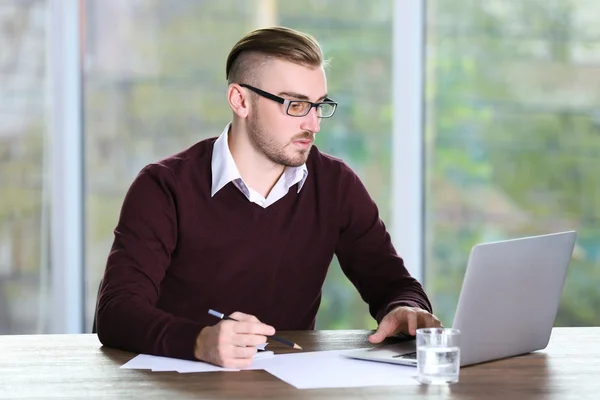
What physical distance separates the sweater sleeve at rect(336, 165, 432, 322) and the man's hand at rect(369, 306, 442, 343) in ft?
0.99

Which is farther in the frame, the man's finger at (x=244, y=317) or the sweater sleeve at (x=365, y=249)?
the sweater sleeve at (x=365, y=249)

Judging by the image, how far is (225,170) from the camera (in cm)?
223

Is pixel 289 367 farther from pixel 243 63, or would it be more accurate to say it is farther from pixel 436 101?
pixel 436 101

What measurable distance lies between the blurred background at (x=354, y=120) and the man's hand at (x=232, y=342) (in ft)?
7.56

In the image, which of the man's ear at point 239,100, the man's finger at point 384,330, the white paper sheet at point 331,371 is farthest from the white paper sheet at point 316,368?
the man's ear at point 239,100

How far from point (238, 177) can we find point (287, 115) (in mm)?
191

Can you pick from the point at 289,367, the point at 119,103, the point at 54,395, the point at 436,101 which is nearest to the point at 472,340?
the point at 289,367

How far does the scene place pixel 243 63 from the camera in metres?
2.32

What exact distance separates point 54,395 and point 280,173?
1004 mm

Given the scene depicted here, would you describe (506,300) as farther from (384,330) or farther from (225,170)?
(225,170)

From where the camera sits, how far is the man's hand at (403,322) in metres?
1.90

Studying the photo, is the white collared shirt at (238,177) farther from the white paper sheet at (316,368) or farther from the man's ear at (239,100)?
the white paper sheet at (316,368)

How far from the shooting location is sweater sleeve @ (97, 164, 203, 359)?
1752mm

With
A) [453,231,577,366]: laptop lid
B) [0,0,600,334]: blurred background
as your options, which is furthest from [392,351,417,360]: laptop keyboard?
[0,0,600,334]: blurred background
